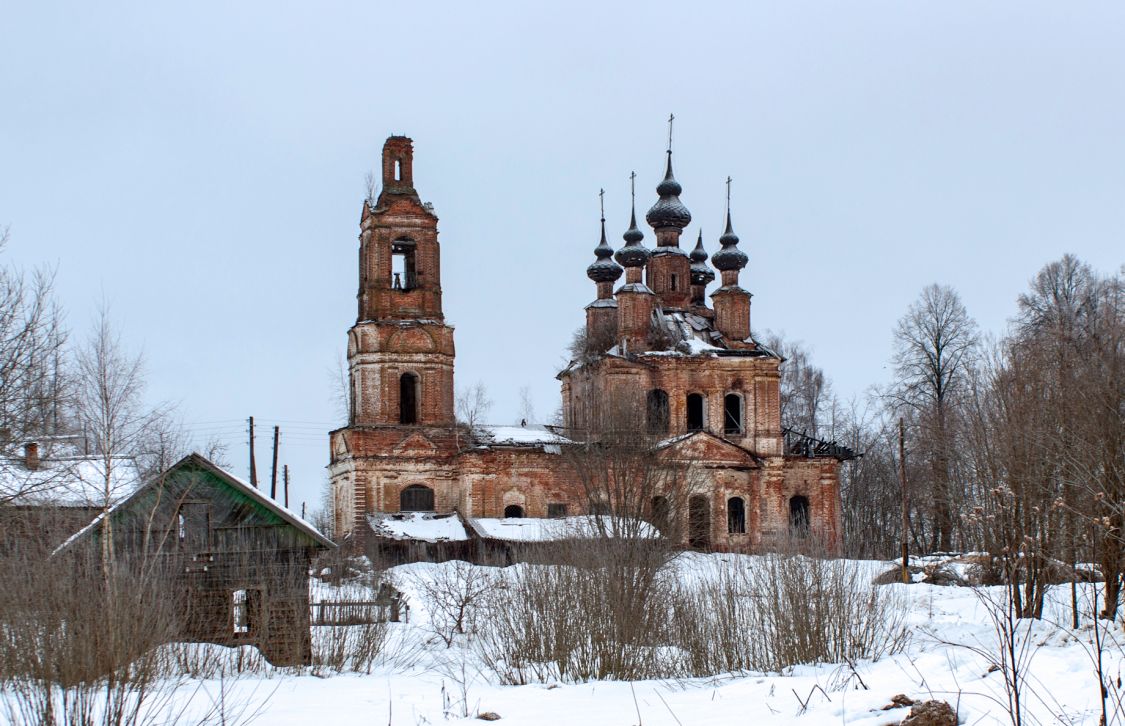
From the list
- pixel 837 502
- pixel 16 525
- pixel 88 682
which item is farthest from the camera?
pixel 837 502

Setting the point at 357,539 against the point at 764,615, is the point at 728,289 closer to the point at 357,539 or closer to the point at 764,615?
the point at 357,539

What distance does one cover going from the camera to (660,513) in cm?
2852

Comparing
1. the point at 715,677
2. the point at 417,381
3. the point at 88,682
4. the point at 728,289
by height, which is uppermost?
the point at 728,289

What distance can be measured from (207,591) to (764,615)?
8.66 meters

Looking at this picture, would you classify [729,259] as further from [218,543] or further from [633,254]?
[218,543]

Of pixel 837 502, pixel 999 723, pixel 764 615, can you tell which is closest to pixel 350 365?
pixel 837 502

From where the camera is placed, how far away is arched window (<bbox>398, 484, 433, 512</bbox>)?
3506cm

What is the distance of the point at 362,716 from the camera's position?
13016mm

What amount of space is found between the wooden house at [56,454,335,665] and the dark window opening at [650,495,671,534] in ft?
29.2

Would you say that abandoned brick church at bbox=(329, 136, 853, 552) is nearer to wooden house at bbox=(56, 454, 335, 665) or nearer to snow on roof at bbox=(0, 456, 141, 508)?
snow on roof at bbox=(0, 456, 141, 508)

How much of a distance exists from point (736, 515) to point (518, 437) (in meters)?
6.93

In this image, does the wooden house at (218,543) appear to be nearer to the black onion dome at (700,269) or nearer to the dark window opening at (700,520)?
the dark window opening at (700,520)

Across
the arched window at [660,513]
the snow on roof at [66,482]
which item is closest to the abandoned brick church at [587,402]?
the arched window at [660,513]

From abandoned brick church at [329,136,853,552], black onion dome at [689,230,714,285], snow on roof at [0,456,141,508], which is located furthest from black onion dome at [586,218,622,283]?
snow on roof at [0,456,141,508]
